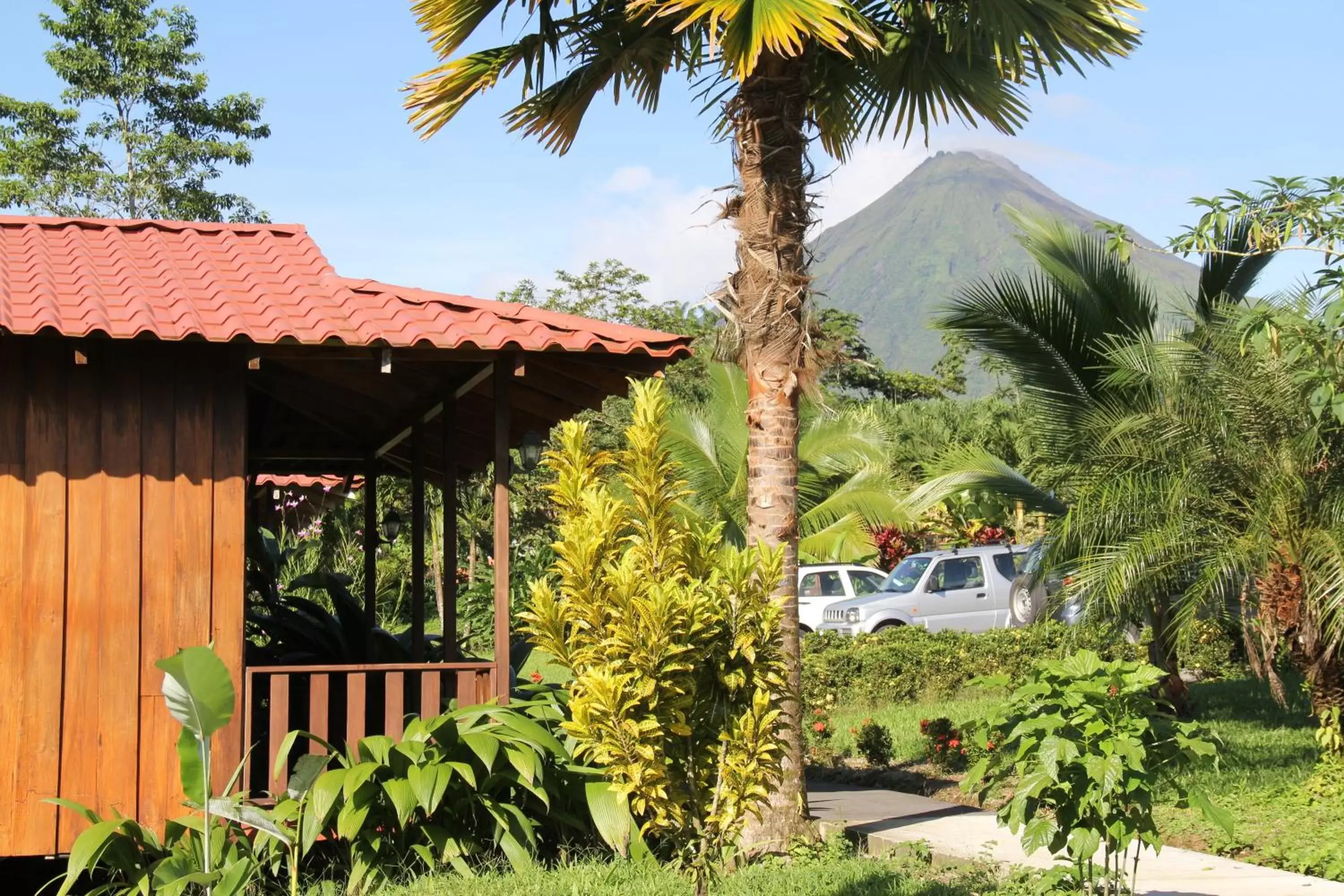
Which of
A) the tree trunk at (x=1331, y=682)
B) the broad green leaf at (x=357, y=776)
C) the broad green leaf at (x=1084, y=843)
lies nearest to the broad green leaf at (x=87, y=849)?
the broad green leaf at (x=357, y=776)

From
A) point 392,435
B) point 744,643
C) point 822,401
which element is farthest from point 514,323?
point 392,435

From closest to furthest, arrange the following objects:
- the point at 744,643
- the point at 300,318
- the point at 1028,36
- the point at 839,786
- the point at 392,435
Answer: the point at 744,643 → the point at 300,318 → the point at 1028,36 → the point at 839,786 → the point at 392,435

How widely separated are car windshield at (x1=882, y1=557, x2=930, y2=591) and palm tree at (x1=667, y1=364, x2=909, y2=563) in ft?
1.95

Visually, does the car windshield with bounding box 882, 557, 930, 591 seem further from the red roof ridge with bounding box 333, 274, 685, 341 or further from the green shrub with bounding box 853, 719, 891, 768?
the red roof ridge with bounding box 333, 274, 685, 341

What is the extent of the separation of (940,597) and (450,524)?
1081 centimetres

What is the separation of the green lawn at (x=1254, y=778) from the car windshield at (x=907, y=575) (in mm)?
4755

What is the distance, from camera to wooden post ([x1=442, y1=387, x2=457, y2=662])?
9102mm

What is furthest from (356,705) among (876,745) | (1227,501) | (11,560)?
(1227,501)

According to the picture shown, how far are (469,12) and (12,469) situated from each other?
13.4 ft

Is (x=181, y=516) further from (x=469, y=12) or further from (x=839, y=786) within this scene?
(x=839, y=786)

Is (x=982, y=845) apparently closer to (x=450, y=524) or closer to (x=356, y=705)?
(x=356, y=705)

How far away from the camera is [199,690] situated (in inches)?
228

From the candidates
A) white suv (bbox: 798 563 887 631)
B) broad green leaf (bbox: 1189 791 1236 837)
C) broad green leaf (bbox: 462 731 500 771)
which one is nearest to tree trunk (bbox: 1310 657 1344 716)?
broad green leaf (bbox: 1189 791 1236 837)

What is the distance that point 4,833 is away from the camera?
6754mm
